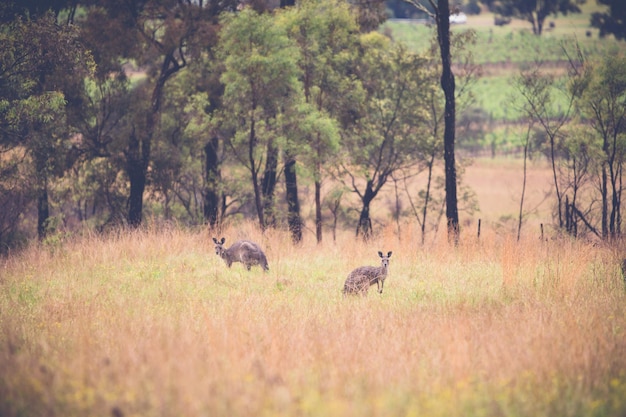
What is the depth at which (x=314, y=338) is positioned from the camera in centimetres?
860

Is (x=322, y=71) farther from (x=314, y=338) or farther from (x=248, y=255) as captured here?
(x=314, y=338)

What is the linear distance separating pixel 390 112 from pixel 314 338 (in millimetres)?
23527

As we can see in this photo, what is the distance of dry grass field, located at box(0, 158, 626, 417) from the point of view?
6418 millimetres

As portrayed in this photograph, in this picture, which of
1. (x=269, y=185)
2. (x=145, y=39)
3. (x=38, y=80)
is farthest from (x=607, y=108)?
(x=38, y=80)

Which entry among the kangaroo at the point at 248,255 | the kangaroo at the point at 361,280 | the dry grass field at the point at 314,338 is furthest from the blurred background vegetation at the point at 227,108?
the kangaroo at the point at 361,280

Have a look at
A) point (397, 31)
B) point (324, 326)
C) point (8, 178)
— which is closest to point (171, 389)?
point (324, 326)

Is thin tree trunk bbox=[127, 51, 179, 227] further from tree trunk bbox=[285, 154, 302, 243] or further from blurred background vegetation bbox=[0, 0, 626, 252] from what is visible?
tree trunk bbox=[285, 154, 302, 243]

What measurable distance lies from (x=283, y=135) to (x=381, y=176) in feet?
35.2

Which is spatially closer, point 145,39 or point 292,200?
point 292,200

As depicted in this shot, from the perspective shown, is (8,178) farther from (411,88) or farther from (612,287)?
(612,287)

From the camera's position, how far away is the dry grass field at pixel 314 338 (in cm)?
642

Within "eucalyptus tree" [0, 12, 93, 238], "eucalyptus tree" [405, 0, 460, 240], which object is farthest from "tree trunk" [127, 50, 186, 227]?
"eucalyptus tree" [405, 0, 460, 240]

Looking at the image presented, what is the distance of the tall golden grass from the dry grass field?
0.03 meters

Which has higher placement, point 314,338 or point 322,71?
point 322,71
